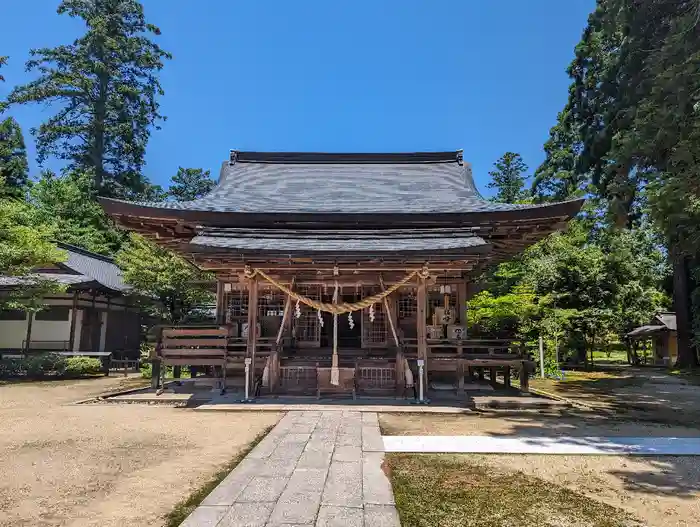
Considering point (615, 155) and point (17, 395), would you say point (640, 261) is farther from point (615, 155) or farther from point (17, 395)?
point (17, 395)

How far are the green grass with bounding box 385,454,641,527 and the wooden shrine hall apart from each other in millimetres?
5124

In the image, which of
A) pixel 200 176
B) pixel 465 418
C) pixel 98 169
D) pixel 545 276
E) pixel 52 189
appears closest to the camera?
pixel 465 418

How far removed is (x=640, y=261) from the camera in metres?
27.0

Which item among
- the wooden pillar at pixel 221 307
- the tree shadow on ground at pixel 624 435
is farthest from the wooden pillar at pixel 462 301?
the wooden pillar at pixel 221 307

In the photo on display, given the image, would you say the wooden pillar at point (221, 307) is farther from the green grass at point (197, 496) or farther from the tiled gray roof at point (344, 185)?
the green grass at point (197, 496)

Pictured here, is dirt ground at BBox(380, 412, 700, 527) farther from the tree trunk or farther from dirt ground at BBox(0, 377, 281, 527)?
the tree trunk

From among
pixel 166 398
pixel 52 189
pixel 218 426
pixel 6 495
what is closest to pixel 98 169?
pixel 52 189

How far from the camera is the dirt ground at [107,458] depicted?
3773 millimetres

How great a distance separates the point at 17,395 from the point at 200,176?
37051 mm

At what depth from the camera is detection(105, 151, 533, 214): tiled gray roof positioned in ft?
40.7

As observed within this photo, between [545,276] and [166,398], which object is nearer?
[166,398]

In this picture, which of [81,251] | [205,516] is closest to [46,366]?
[81,251]

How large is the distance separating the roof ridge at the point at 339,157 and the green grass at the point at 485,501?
43.8 ft

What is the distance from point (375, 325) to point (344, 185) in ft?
16.6
